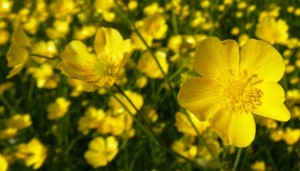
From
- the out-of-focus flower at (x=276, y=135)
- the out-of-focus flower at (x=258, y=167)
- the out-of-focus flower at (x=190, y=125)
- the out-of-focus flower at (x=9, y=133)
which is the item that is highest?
the out-of-focus flower at (x=9, y=133)

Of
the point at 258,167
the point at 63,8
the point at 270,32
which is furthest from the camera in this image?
the point at 63,8

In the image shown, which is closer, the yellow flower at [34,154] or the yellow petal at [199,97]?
the yellow petal at [199,97]

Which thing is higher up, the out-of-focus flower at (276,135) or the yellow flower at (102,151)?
the yellow flower at (102,151)

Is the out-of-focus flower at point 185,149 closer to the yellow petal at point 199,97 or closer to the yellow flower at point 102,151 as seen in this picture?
the yellow flower at point 102,151

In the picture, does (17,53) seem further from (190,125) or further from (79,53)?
(190,125)

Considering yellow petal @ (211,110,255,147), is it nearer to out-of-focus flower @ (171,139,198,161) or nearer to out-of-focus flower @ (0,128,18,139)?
out-of-focus flower @ (171,139,198,161)

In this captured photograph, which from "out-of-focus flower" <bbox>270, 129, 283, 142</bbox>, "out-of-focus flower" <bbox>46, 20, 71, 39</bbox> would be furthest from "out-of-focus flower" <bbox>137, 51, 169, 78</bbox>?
"out-of-focus flower" <bbox>46, 20, 71, 39</bbox>

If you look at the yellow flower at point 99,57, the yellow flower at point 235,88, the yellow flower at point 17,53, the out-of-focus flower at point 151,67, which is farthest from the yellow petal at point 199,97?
the out-of-focus flower at point 151,67

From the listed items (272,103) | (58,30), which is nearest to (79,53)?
(272,103)

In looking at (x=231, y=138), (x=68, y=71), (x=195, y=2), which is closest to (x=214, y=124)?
(x=231, y=138)
